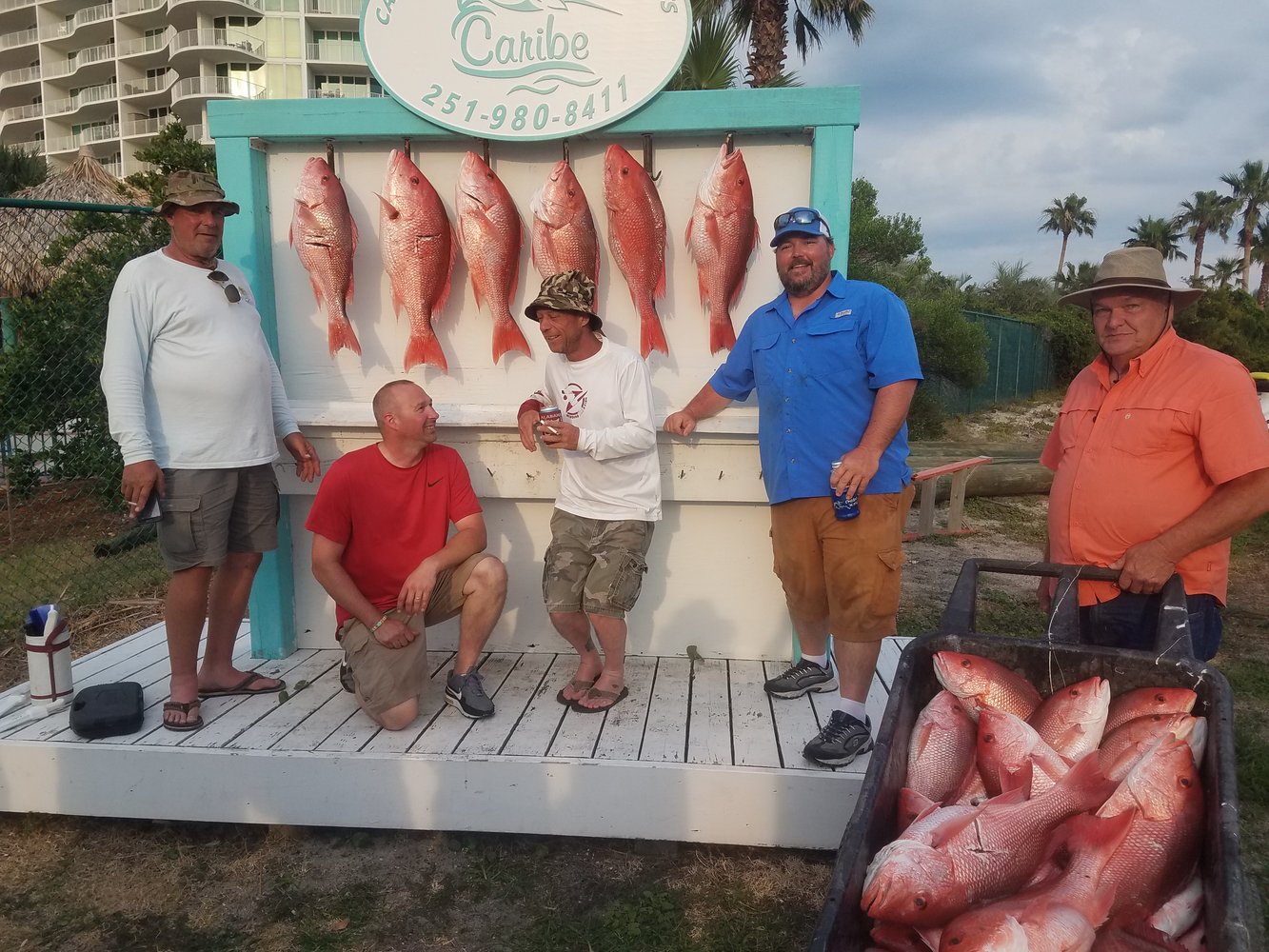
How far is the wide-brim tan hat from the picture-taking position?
8.48ft

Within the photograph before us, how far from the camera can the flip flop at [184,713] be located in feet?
11.0

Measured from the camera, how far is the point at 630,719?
346cm

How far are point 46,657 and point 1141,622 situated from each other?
398cm

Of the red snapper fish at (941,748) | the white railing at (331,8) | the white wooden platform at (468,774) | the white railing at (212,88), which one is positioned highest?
the white railing at (331,8)

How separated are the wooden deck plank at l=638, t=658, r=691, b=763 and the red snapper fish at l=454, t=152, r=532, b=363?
166cm

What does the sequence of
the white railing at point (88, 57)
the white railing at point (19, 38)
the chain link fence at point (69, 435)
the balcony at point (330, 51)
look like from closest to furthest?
the chain link fence at point (69, 435) → the balcony at point (330, 51) → the white railing at point (88, 57) → the white railing at point (19, 38)

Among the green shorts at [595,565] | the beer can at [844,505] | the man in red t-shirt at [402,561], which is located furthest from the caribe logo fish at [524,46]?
the beer can at [844,505]

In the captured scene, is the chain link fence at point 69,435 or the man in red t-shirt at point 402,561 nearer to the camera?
the man in red t-shirt at point 402,561

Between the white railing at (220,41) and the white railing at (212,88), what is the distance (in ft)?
6.08

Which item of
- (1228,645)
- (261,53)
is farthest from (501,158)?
(261,53)

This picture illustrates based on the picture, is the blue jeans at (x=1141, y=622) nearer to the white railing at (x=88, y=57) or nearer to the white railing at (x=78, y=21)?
the white railing at (x=88, y=57)

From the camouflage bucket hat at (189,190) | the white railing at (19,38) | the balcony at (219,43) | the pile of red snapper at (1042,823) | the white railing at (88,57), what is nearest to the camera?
the pile of red snapper at (1042,823)

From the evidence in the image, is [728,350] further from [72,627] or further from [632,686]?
[72,627]

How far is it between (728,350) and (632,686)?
1.53 meters
